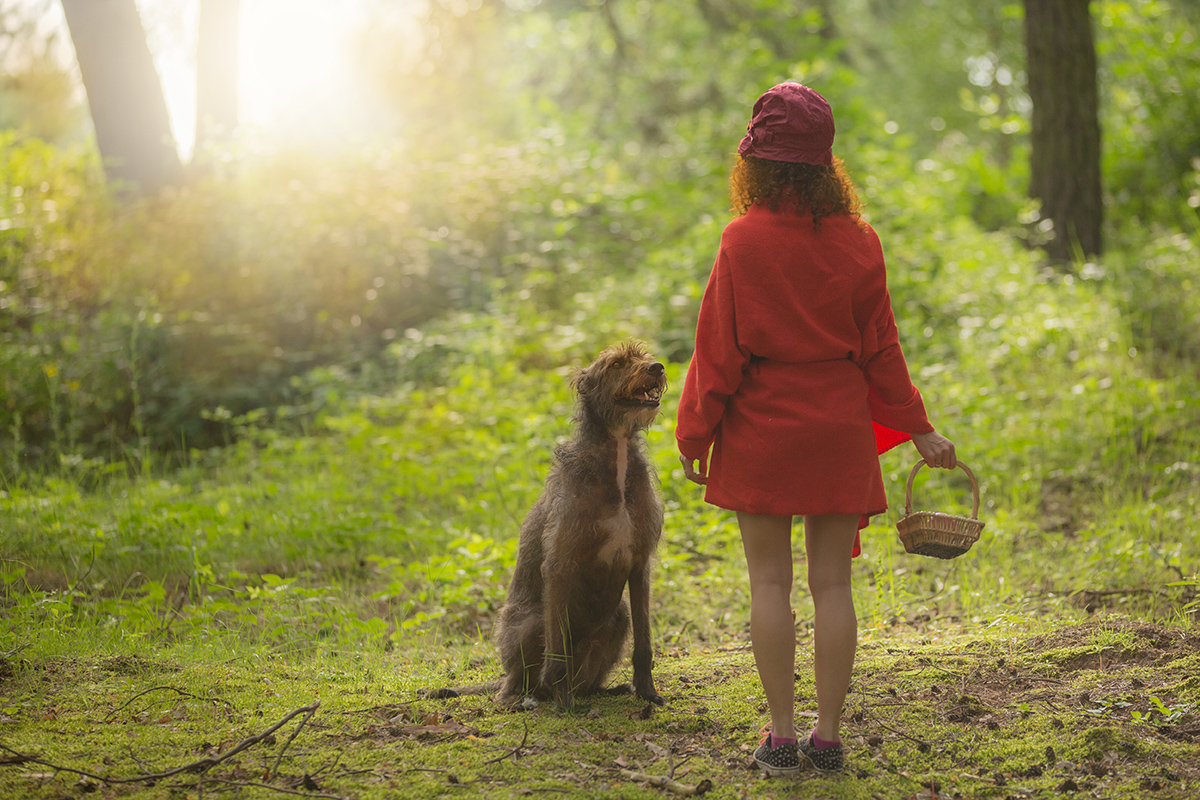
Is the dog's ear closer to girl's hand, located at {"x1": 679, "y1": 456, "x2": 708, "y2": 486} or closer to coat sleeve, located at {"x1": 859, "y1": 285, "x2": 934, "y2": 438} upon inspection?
girl's hand, located at {"x1": 679, "y1": 456, "x2": 708, "y2": 486}

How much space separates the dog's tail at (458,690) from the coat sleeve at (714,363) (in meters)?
1.72

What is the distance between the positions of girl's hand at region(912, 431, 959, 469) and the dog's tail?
219 centimetres

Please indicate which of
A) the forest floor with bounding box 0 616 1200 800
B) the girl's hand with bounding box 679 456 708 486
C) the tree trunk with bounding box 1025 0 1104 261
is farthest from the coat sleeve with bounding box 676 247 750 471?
the tree trunk with bounding box 1025 0 1104 261

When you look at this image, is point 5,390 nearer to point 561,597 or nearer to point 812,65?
point 561,597

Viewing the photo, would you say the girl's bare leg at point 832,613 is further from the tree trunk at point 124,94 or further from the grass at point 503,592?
the tree trunk at point 124,94

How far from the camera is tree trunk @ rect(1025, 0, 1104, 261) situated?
10.5 metres

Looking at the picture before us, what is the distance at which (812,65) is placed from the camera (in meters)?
13.4

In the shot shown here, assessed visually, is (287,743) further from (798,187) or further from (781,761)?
(798,187)

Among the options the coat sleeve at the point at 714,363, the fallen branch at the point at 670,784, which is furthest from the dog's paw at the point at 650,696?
the coat sleeve at the point at 714,363

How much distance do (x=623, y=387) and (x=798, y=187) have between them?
1052 mm

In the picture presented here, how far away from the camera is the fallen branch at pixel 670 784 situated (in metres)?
3.08

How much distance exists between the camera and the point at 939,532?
3.64m

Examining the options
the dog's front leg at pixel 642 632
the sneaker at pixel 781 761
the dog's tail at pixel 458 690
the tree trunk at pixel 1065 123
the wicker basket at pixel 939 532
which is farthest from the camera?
the tree trunk at pixel 1065 123

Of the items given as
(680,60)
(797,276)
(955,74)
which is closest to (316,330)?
(797,276)
